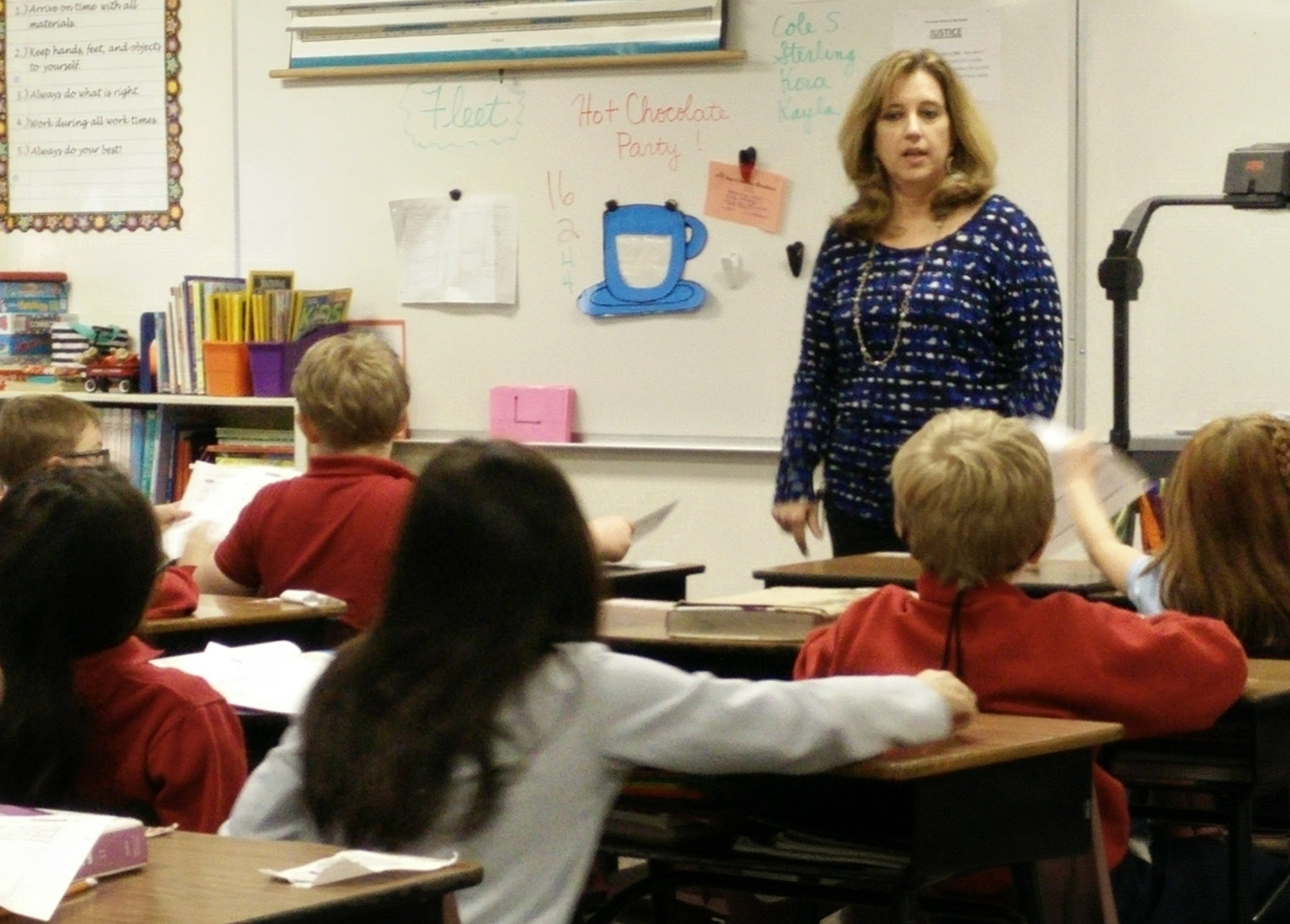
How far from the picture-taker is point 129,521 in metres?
2.22

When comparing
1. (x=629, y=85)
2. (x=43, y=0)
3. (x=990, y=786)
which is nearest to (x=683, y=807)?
(x=990, y=786)

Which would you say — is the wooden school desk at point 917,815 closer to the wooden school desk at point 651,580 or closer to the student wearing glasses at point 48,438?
the student wearing glasses at point 48,438

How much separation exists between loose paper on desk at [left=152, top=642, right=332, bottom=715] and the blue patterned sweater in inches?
43.7

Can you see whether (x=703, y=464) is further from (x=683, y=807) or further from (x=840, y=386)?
(x=683, y=807)

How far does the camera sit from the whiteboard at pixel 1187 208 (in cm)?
471

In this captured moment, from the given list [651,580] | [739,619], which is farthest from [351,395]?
[739,619]

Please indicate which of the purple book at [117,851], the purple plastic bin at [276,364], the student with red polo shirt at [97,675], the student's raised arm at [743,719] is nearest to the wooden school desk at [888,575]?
the student's raised arm at [743,719]

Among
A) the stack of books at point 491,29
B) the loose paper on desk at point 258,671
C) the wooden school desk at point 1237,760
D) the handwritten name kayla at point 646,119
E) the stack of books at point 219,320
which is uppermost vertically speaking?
the stack of books at point 491,29

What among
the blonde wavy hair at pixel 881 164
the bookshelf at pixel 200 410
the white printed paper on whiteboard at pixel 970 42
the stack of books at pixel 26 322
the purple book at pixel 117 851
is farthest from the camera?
the stack of books at pixel 26 322

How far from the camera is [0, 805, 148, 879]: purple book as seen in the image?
1502mm

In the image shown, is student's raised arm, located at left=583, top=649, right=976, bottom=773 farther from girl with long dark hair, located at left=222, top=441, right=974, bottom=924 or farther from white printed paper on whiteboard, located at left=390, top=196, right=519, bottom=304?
white printed paper on whiteboard, located at left=390, top=196, right=519, bottom=304

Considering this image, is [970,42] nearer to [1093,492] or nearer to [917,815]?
[1093,492]

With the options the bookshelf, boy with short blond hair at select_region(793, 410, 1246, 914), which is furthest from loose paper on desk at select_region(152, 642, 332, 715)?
the bookshelf

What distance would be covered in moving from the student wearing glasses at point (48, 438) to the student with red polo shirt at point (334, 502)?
13 centimetres
